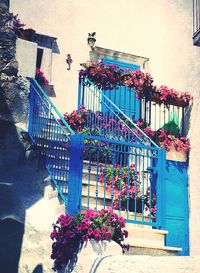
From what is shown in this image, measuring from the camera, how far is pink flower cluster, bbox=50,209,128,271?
5.95 metres

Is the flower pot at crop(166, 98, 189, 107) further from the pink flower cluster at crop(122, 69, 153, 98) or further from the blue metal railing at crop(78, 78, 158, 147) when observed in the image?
the blue metal railing at crop(78, 78, 158, 147)

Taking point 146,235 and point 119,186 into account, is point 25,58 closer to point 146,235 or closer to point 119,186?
point 119,186

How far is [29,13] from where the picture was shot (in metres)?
11.7

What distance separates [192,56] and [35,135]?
438 cm

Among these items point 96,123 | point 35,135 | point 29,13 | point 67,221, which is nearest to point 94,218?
point 67,221

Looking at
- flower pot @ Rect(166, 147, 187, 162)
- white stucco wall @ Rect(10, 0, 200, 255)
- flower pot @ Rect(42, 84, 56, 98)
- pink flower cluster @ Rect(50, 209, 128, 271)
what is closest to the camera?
pink flower cluster @ Rect(50, 209, 128, 271)

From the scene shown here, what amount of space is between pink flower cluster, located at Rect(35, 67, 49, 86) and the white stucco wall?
383mm

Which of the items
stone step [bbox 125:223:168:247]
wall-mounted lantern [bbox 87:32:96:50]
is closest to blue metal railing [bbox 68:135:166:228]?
stone step [bbox 125:223:168:247]

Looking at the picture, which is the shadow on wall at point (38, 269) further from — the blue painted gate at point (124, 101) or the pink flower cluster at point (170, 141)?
the blue painted gate at point (124, 101)

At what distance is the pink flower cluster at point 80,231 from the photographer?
5953 mm

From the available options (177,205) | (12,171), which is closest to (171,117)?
(177,205)

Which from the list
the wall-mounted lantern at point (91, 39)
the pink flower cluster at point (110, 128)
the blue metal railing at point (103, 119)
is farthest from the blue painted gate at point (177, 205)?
the wall-mounted lantern at point (91, 39)

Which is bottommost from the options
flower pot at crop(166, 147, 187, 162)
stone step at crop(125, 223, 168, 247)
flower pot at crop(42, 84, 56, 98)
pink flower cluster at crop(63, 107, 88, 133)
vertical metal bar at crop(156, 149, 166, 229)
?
stone step at crop(125, 223, 168, 247)

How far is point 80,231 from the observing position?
235 inches
